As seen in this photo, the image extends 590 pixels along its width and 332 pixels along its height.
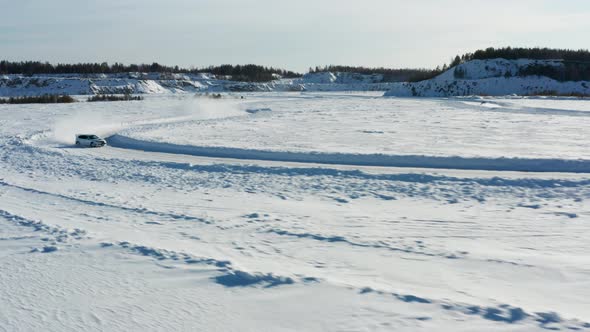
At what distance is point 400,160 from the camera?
1814cm

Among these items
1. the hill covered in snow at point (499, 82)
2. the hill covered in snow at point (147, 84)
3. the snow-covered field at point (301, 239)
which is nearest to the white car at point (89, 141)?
the snow-covered field at point (301, 239)

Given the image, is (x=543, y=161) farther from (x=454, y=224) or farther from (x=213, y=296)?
(x=213, y=296)

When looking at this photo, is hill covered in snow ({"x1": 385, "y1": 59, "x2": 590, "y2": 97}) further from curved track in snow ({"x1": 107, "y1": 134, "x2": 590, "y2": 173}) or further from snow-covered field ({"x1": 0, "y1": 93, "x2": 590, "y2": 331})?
curved track in snow ({"x1": 107, "y1": 134, "x2": 590, "y2": 173})

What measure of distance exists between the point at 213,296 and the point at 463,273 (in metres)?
3.31

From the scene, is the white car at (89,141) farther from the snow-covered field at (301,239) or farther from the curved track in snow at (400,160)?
the curved track in snow at (400,160)

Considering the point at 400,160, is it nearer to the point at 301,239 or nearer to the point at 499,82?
the point at 301,239

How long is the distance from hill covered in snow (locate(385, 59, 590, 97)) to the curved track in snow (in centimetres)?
6329

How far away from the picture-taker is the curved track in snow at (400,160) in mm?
16672

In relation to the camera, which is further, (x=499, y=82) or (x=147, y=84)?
(x=147, y=84)

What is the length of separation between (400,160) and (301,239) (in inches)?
396

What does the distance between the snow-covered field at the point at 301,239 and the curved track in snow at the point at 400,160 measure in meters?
0.07

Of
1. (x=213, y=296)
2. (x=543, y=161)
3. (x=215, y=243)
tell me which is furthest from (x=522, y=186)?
(x=213, y=296)

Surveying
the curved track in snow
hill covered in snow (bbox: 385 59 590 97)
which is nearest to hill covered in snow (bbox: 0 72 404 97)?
hill covered in snow (bbox: 385 59 590 97)

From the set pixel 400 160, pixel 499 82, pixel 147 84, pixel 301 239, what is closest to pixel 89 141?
pixel 400 160
